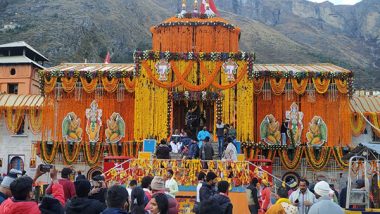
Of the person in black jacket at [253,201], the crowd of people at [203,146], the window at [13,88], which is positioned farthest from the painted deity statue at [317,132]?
the window at [13,88]

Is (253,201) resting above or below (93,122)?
below

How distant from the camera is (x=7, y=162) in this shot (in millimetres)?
32781

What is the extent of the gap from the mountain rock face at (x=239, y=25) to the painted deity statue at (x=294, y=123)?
1737 inches

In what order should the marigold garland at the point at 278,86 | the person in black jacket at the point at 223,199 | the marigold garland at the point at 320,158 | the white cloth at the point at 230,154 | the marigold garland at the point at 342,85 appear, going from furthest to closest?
the marigold garland at the point at 278,86
the marigold garland at the point at 342,85
the marigold garland at the point at 320,158
the white cloth at the point at 230,154
the person in black jacket at the point at 223,199

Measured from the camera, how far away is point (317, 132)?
30.2 m

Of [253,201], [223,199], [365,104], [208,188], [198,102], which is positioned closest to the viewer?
[223,199]

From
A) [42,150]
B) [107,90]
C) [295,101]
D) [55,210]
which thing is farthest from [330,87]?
[55,210]

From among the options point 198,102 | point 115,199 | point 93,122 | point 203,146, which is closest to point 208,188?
point 115,199

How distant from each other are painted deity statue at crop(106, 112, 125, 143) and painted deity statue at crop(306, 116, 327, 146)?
11.0m

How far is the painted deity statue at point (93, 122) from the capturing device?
3089 centimetres

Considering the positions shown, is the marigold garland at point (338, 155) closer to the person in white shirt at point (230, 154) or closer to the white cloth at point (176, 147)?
the person in white shirt at point (230, 154)

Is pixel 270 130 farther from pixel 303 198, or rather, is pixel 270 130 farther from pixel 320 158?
pixel 303 198

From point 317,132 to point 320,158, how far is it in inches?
61.4

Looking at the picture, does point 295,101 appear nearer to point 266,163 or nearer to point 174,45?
point 266,163
